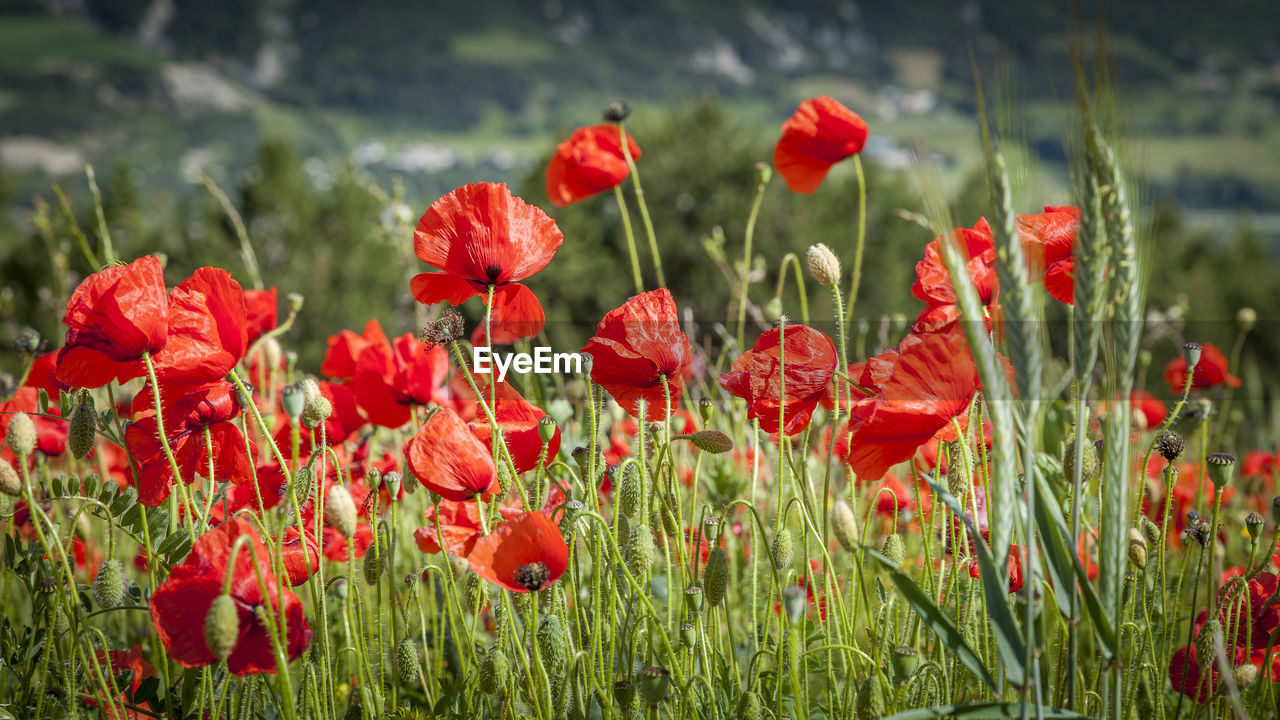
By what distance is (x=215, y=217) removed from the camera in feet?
55.2

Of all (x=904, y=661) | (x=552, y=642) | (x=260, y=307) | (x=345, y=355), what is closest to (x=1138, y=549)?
(x=904, y=661)

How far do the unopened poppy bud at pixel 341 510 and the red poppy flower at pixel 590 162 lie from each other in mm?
1159

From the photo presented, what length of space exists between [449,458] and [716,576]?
0.35 meters

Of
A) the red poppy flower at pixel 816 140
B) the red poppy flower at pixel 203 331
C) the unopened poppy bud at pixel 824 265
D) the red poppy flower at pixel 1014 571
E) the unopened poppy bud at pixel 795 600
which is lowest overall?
the red poppy flower at pixel 1014 571

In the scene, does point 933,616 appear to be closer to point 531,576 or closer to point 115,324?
point 531,576

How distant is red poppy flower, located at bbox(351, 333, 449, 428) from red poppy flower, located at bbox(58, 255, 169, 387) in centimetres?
45

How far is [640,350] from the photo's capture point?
109cm

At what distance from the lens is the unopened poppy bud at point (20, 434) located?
0.92 metres

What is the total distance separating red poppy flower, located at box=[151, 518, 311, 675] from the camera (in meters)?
0.90

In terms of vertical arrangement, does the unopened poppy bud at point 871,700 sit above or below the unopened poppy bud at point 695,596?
below

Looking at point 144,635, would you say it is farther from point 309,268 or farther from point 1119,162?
point 309,268

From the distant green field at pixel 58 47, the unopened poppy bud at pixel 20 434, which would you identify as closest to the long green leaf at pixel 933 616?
the unopened poppy bud at pixel 20 434

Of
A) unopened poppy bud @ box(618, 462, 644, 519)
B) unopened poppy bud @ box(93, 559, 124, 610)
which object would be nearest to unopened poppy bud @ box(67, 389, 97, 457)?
unopened poppy bud @ box(93, 559, 124, 610)

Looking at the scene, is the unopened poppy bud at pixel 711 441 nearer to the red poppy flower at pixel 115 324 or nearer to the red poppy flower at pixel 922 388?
the red poppy flower at pixel 922 388
